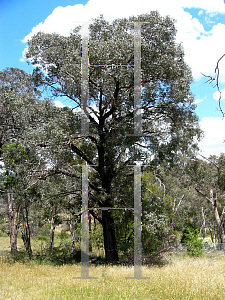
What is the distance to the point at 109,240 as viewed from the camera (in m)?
12.1

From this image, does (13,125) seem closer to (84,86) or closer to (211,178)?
(84,86)

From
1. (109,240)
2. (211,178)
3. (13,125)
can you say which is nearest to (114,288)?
(109,240)

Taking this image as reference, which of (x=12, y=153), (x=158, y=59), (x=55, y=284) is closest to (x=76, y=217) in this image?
(x=12, y=153)

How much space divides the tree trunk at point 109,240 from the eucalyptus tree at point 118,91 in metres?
0.04

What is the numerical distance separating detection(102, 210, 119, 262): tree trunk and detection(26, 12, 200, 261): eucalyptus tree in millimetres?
42

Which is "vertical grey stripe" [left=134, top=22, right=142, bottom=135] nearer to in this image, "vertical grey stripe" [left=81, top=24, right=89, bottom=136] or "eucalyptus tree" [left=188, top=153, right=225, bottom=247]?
"vertical grey stripe" [left=81, top=24, right=89, bottom=136]

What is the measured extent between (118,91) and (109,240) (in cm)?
652

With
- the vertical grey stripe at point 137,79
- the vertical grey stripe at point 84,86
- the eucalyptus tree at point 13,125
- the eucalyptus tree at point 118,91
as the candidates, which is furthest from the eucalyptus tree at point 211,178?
the eucalyptus tree at point 13,125

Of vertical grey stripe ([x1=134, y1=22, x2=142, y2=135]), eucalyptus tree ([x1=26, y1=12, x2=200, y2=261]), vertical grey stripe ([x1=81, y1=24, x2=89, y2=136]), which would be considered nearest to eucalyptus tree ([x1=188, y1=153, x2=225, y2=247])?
eucalyptus tree ([x1=26, y1=12, x2=200, y2=261])

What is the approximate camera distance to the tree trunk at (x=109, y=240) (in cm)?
1200

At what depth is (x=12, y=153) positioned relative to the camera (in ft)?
33.4

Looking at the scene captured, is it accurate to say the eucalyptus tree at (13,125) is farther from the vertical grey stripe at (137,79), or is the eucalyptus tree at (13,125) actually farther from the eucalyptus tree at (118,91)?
the vertical grey stripe at (137,79)

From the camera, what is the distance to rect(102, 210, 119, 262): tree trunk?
39.4 feet

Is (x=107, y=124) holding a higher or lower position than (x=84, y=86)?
lower
